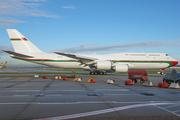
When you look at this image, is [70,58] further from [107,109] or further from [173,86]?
[107,109]

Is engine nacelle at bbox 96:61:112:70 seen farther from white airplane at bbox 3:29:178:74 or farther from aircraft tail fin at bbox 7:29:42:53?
aircraft tail fin at bbox 7:29:42:53

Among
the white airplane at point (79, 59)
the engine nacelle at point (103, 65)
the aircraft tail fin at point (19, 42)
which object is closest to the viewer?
the engine nacelle at point (103, 65)

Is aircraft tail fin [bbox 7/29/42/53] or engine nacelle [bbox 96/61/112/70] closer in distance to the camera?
engine nacelle [bbox 96/61/112/70]

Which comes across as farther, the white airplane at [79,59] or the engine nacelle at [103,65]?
the white airplane at [79,59]

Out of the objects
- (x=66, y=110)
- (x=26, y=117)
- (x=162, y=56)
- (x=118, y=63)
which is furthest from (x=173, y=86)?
(x=162, y=56)

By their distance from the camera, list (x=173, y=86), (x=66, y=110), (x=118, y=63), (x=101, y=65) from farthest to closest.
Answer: (x=118, y=63), (x=101, y=65), (x=173, y=86), (x=66, y=110)

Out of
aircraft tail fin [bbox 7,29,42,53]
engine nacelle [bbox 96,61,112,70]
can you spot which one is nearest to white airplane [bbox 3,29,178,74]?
aircraft tail fin [bbox 7,29,42,53]

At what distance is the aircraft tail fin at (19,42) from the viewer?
3691cm

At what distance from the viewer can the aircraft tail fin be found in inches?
1453

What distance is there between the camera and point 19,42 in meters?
37.4

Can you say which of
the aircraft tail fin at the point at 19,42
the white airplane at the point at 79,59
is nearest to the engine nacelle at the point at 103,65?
the white airplane at the point at 79,59

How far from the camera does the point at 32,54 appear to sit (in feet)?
121

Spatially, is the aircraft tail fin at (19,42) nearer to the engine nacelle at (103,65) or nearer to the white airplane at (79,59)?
the white airplane at (79,59)

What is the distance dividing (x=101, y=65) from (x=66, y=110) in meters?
25.9
